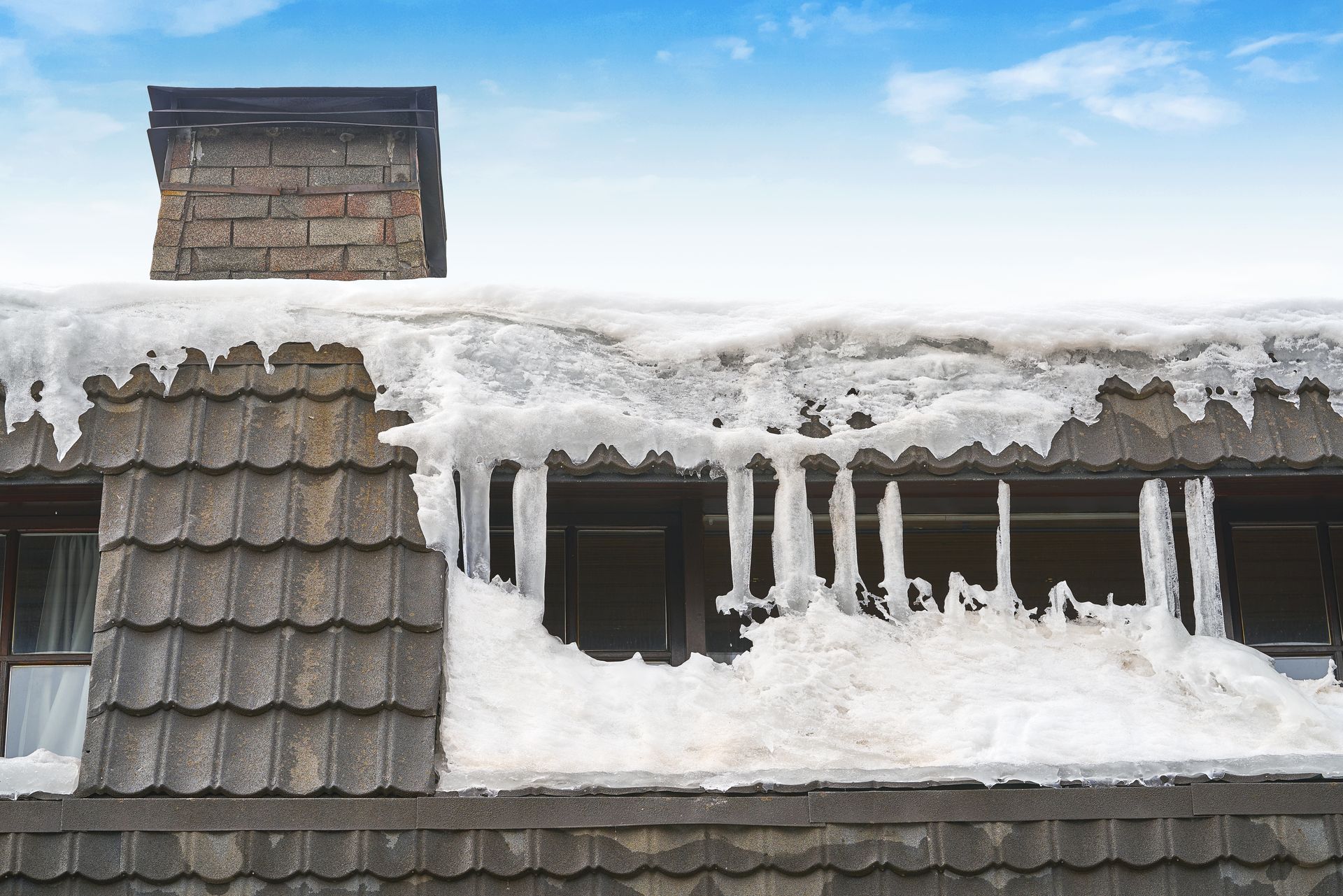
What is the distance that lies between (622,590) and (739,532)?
0.50m

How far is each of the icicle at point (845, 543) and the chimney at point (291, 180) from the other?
143 inches

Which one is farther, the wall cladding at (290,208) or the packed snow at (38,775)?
the wall cladding at (290,208)

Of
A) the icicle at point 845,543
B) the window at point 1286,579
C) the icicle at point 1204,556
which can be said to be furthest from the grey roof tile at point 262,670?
the window at point 1286,579

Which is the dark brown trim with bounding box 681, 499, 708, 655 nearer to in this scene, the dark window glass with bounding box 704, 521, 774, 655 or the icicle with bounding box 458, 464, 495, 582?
the dark window glass with bounding box 704, 521, 774, 655

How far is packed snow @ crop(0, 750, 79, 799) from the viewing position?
2.72 m

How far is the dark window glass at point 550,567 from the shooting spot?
137 inches

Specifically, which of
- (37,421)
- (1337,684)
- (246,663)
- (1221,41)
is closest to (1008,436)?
(1337,684)

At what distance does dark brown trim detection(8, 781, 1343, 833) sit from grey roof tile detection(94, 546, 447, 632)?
44 cm

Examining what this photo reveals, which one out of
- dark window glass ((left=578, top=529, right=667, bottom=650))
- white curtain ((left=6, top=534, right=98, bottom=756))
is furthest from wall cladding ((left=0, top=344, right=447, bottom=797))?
dark window glass ((left=578, top=529, right=667, bottom=650))

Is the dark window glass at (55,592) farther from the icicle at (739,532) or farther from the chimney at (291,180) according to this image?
the chimney at (291,180)

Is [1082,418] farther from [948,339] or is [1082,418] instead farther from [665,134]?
[665,134]

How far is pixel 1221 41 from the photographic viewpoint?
13305mm

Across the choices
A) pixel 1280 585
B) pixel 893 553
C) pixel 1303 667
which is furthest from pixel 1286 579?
pixel 893 553

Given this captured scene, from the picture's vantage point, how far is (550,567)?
3.53 meters
